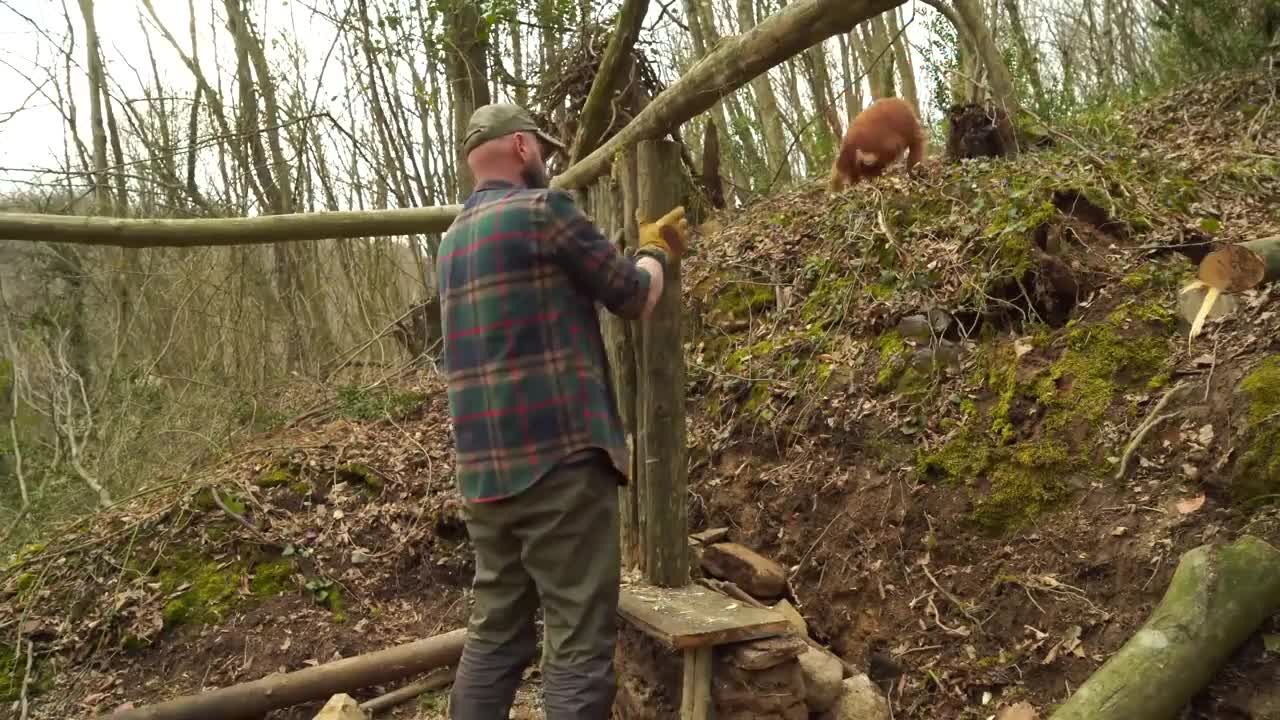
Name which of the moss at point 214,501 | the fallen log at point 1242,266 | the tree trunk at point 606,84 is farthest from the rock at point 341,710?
the fallen log at point 1242,266

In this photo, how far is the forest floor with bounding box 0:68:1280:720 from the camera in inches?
129

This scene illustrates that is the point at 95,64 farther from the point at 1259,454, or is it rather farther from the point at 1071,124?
the point at 1259,454

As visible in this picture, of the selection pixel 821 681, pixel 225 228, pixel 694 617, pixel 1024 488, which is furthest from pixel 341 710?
pixel 1024 488

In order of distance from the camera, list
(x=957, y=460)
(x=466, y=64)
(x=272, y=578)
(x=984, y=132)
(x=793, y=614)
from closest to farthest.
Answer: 1. (x=793, y=614)
2. (x=957, y=460)
3. (x=272, y=578)
4. (x=984, y=132)
5. (x=466, y=64)

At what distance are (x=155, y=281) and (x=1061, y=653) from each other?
10533 mm

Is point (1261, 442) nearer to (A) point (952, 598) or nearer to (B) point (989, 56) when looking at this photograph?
(A) point (952, 598)

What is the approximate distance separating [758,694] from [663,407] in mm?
1232

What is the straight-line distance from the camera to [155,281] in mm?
10023

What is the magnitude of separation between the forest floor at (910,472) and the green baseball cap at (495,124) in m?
2.60

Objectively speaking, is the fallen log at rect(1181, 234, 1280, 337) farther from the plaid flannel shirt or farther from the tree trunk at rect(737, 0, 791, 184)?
the tree trunk at rect(737, 0, 791, 184)

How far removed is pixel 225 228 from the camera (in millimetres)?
4305

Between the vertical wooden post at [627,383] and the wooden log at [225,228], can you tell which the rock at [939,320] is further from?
the wooden log at [225,228]

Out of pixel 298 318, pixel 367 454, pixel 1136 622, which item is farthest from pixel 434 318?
pixel 1136 622

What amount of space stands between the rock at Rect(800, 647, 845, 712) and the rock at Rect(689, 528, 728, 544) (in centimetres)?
113
